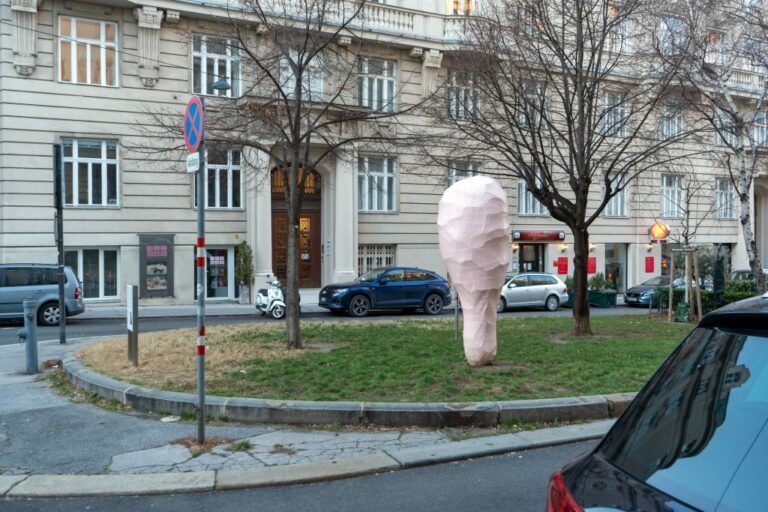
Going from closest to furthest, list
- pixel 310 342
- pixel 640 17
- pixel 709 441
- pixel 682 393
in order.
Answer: pixel 709 441 < pixel 682 393 < pixel 310 342 < pixel 640 17

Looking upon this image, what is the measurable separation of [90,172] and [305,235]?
887 centimetres

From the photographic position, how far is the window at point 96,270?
23.5 metres

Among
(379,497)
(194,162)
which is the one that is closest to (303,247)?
(194,162)

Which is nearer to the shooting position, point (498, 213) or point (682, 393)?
point (682, 393)

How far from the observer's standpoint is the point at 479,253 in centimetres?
955

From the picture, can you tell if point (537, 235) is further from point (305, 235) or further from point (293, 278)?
point (293, 278)

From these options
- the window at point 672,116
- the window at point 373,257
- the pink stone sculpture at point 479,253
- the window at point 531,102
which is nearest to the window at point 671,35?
the window at point 672,116

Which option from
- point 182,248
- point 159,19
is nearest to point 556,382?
point 182,248

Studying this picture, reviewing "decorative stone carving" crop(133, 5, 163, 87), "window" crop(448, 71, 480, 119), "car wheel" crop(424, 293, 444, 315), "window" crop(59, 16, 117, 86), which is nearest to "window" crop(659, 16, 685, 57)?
"window" crop(448, 71, 480, 119)

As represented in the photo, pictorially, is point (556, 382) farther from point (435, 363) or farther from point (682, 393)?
point (682, 393)

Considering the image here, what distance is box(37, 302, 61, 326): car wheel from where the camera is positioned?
18578 mm

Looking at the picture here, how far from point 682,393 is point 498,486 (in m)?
3.35

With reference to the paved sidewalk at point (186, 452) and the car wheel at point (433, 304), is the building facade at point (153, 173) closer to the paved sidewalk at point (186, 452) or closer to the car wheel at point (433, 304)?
the car wheel at point (433, 304)

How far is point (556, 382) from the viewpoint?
839 centimetres
